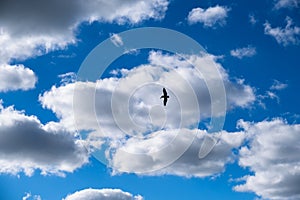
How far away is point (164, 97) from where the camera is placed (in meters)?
59.9
